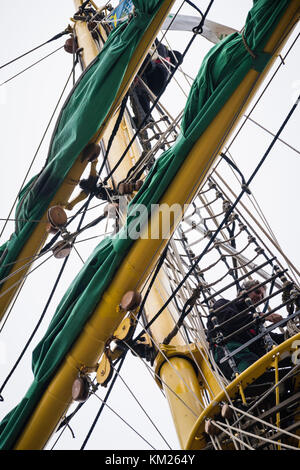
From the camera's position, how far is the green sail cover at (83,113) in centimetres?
459

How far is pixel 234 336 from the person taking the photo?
14.5 feet

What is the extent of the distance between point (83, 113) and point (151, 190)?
107cm

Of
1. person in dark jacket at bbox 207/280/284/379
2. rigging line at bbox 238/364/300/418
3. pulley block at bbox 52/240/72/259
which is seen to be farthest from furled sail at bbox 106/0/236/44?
rigging line at bbox 238/364/300/418

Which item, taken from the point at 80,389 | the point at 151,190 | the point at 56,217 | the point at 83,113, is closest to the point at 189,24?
the point at 83,113

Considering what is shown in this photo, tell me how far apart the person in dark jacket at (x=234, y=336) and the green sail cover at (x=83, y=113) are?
5.50 feet

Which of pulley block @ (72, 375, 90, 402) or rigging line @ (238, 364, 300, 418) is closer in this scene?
rigging line @ (238, 364, 300, 418)

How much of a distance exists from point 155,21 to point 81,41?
297 centimetres

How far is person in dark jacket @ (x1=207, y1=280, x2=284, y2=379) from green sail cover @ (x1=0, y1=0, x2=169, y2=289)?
168 cm

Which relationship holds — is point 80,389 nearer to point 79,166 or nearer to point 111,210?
point 111,210

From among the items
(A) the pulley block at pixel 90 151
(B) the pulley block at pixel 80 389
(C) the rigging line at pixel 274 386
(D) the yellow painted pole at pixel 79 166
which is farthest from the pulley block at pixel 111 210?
(C) the rigging line at pixel 274 386

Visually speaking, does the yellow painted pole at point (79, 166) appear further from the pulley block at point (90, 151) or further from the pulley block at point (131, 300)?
the pulley block at point (131, 300)

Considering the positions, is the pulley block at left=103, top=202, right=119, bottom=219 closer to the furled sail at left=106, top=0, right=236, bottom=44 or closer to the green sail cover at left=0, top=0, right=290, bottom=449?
the green sail cover at left=0, top=0, right=290, bottom=449

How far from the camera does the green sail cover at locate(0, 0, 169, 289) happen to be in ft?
15.1
